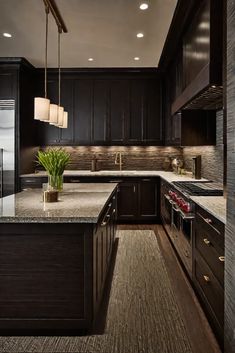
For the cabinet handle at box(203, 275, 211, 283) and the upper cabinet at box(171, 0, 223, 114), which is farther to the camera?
the upper cabinet at box(171, 0, 223, 114)

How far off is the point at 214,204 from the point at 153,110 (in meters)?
4.27

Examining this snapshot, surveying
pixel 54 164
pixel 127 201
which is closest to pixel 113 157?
pixel 127 201

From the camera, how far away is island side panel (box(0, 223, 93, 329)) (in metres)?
2.14

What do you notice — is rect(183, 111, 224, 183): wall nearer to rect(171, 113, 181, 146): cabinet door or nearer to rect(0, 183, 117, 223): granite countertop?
rect(171, 113, 181, 146): cabinet door

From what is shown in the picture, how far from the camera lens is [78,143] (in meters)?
6.47

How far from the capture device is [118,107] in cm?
643

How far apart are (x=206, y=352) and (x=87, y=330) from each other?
31.7 inches

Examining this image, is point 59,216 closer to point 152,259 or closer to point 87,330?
point 87,330

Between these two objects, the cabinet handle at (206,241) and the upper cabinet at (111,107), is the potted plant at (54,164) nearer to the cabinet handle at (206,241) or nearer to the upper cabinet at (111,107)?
the cabinet handle at (206,241)

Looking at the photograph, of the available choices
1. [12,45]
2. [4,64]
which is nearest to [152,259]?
[12,45]

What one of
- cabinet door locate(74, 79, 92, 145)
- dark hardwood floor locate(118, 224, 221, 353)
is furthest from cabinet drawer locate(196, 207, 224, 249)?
cabinet door locate(74, 79, 92, 145)

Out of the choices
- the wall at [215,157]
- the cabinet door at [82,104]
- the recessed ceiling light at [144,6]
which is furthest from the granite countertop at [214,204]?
the cabinet door at [82,104]

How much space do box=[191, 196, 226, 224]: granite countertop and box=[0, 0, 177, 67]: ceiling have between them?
2.27 meters

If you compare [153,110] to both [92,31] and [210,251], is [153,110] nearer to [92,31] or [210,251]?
[92,31]
